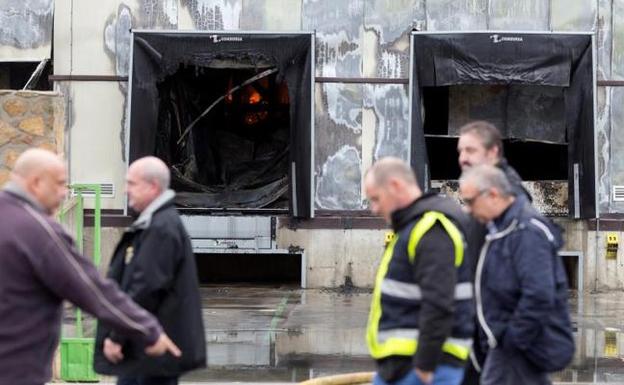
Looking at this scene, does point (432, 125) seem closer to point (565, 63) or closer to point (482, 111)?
point (482, 111)

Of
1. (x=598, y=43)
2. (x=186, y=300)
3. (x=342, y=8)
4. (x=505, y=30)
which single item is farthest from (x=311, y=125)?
(x=186, y=300)

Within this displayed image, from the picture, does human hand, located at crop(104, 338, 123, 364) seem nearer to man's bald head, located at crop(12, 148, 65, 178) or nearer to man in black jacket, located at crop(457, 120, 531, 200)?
man's bald head, located at crop(12, 148, 65, 178)

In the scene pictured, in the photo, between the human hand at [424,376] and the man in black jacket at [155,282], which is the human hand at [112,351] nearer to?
the man in black jacket at [155,282]

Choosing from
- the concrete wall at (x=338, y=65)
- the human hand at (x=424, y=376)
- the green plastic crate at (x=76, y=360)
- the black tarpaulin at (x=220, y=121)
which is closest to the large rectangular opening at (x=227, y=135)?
the black tarpaulin at (x=220, y=121)

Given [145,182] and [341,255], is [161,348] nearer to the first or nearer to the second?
[145,182]

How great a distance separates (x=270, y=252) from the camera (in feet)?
53.2

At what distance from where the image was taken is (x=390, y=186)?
17.6 ft

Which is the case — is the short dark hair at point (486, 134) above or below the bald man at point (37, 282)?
above

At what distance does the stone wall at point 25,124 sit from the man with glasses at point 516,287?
15.0 ft

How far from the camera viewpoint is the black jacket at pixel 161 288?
5.82 metres

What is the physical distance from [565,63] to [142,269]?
1098 centimetres

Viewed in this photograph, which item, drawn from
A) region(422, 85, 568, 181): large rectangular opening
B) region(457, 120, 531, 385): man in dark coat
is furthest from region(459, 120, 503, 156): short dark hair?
region(422, 85, 568, 181): large rectangular opening

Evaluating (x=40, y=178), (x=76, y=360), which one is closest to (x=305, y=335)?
(x=76, y=360)

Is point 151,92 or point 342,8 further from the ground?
point 342,8
